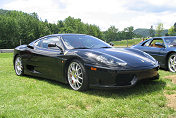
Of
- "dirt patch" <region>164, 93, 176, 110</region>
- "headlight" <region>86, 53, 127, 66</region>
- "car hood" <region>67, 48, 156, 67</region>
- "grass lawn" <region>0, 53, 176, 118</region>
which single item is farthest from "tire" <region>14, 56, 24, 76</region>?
"dirt patch" <region>164, 93, 176, 110</region>

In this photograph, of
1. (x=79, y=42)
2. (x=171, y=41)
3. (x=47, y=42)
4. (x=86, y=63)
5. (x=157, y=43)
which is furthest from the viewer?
(x=157, y=43)

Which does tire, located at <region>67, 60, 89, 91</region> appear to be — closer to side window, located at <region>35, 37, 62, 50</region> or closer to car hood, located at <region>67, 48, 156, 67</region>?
car hood, located at <region>67, 48, 156, 67</region>

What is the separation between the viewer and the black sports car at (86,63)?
11.8 ft

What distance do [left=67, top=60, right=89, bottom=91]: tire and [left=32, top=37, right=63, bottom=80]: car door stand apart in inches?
11.4

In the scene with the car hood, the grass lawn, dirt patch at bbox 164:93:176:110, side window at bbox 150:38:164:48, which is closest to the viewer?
the grass lawn

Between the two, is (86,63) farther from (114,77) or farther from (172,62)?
(172,62)

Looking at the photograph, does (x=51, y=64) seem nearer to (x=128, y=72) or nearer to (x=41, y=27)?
(x=128, y=72)

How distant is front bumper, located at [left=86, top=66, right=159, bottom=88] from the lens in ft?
11.6

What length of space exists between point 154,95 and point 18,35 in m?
65.4

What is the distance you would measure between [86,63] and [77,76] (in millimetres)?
383

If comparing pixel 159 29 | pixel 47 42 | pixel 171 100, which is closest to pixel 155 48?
pixel 47 42

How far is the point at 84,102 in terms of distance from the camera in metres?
3.27

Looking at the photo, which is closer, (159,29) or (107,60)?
(107,60)

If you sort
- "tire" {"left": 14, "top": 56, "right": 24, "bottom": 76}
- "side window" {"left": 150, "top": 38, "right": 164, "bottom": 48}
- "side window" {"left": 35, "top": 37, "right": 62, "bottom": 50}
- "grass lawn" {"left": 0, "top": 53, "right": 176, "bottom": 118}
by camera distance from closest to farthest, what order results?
"grass lawn" {"left": 0, "top": 53, "right": 176, "bottom": 118} → "side window" {"left": 35, "top": 37, "right": 62, "bottom": 50} → "tire" {"left": 14, "top": 56, "right": 24, "bottom": 76} → "side window" {"left": 150, "top": 38, "right": 164, "bottom": 48}
